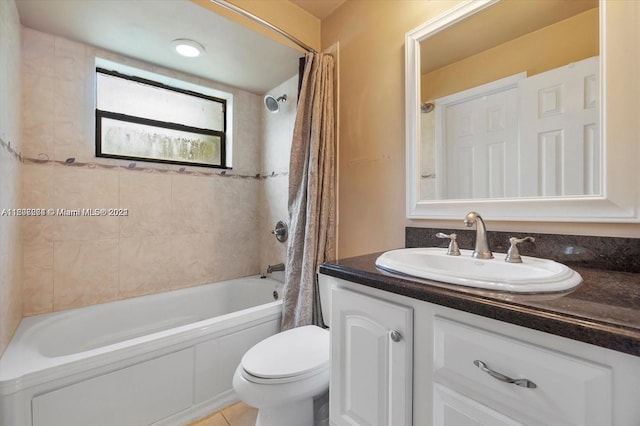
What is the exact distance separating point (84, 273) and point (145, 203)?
570 mm

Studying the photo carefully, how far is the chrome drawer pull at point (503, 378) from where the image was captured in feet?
1.79

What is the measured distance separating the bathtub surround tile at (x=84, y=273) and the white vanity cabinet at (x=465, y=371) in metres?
1.72

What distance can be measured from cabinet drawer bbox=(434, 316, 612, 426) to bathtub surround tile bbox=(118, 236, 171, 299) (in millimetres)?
2027

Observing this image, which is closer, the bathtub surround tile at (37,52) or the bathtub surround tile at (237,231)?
the bathtub surround tile at (37,52)

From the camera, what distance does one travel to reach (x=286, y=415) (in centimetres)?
121

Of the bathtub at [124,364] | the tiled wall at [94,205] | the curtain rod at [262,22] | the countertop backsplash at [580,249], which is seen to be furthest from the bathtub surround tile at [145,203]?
the countertop backsplash at [580,249]

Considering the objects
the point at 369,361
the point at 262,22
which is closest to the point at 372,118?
the point at 262,22

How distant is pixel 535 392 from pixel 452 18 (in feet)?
4.61

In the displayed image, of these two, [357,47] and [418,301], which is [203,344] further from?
[357,47]

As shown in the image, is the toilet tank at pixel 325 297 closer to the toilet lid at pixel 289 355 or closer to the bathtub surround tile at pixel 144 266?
the toilet lid at pixel 289 355

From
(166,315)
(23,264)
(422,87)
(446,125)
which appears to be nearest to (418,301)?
(446,125)

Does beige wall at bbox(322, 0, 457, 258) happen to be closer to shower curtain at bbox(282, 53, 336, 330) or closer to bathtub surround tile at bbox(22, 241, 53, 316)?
shower curtain at bbox(282, 53, 336, 330)

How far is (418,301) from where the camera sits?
0.73 metres

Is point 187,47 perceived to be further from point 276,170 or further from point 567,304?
point 567,304
